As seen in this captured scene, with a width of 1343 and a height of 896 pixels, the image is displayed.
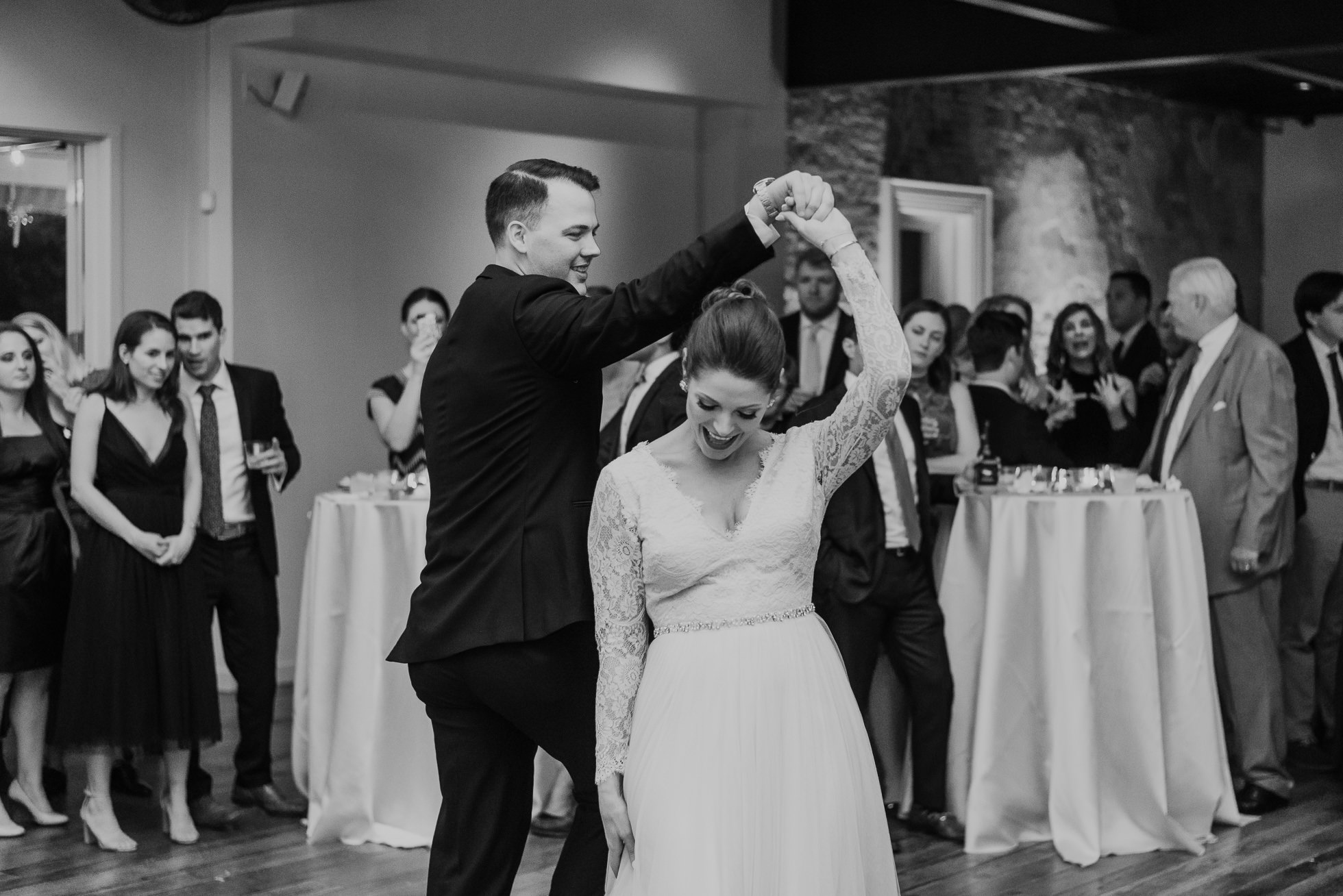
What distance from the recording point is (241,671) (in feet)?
17.4

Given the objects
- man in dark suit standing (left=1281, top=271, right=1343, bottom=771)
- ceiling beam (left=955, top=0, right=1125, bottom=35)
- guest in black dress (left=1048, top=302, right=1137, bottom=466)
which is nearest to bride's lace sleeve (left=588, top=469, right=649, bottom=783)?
man in dark suit standing (left=1281, top=271, right=1343, bottom=771)

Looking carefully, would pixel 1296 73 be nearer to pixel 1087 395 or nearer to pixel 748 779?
pixel 1087 395

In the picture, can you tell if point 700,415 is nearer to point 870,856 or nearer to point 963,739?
point 870,856

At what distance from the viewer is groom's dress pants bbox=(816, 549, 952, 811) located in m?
4.91

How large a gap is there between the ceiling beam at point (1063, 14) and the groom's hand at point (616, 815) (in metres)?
5.45

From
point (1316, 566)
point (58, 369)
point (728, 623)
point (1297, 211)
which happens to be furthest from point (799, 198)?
point (1297, 211)

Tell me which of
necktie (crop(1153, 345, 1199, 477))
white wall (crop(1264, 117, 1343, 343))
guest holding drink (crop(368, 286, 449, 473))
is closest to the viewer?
necktie (crop(1153, 345, 1199, 477))

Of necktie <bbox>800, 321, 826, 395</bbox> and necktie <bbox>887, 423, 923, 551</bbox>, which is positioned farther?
necktie <bbox>800, 321, 826, 395</bbox>

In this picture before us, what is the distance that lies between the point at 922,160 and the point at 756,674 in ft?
27.1

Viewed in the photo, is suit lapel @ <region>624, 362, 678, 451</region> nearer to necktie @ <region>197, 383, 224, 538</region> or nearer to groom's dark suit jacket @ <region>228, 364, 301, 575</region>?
groom's dark suit jacket @ <region>228, 364, 301, 575</region>

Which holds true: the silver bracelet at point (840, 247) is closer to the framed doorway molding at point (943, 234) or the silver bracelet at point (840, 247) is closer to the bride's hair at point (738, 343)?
the bride's hair at point (738, 343)

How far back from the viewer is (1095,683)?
4863 millimetres

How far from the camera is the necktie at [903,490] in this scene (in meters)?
4.88

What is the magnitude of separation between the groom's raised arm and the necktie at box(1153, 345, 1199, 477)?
3.36 metres
